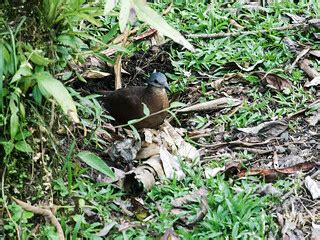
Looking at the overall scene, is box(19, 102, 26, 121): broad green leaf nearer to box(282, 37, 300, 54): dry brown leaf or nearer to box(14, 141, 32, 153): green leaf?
box(14, 141, 32, 153): green leaf

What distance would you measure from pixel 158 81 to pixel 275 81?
0.97 meters

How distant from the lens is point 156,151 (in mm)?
5199

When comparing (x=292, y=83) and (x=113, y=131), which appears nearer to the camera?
(x=113, y=131)

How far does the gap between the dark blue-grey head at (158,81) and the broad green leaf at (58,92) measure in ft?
7.31

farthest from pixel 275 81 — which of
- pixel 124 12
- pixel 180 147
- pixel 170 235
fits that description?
pixel 124 12

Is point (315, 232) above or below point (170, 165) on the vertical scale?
below

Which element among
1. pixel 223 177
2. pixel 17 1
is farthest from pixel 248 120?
pixel 17 1

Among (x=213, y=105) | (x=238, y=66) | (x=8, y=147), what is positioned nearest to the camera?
(x=8, y=147)

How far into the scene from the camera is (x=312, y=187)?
15.5ft

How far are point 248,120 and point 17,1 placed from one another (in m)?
2.46

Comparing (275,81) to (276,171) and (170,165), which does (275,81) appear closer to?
(276,171)

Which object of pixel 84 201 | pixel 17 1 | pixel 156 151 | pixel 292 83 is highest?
pixel 17 1

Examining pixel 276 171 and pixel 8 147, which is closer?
pixel 8 147

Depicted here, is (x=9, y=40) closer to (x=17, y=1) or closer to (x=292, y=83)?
(x=17, y=1)
